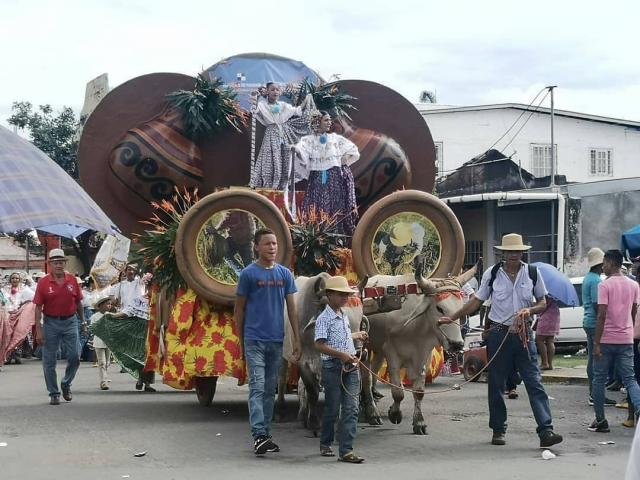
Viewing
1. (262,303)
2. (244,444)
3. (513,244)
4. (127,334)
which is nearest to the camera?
(262,303)

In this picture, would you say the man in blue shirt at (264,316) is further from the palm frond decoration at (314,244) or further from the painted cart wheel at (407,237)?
the painted cart wheel at (407,237)

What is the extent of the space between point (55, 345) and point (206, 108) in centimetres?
354

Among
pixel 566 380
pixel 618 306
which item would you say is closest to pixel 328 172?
pixel 618 306

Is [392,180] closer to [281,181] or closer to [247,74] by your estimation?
[281,181]

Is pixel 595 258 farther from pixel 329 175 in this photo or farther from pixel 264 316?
pixel 264 316

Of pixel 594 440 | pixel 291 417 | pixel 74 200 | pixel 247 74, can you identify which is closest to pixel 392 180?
pixel 247 74

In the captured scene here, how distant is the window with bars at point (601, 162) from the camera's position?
39.3m

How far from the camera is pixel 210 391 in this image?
12.3 metres

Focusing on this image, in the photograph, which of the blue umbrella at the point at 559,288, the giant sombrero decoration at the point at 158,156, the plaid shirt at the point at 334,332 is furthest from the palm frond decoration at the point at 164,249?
the blue umbrella at the point at 559,288

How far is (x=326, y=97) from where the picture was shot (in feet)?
41.4

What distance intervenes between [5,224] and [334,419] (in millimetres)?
4783

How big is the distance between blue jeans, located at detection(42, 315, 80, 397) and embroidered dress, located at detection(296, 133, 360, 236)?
11.3ft

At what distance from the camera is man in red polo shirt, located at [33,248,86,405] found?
12.9m

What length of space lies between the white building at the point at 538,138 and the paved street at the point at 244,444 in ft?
82.5
